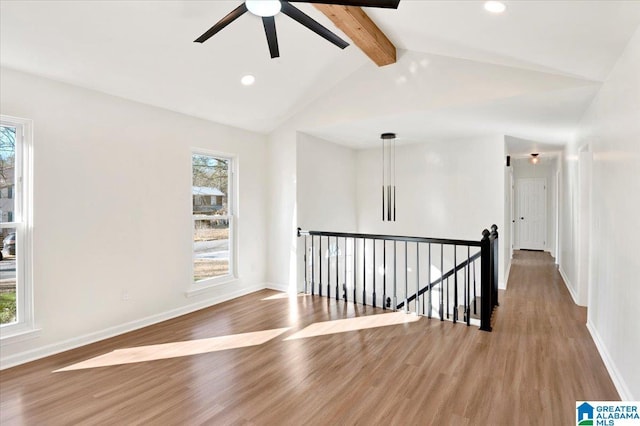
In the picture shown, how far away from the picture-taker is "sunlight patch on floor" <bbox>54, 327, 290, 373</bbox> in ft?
9.86

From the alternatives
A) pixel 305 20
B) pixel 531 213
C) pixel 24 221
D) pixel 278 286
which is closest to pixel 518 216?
pixel 531 213

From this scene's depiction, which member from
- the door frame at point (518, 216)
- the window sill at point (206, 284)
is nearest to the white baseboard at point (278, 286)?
the window sill at point (206, 284)

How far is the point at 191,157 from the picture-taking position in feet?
14.6

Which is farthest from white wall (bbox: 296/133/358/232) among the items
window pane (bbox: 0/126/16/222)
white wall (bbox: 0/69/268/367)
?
window pane (bbox: 0/126/16/222)

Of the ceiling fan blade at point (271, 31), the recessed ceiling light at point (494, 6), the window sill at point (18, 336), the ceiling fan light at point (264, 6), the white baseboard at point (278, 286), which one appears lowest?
the white baseboard at point (278, 286)

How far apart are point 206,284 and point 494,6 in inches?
173

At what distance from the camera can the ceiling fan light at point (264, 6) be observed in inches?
83.2

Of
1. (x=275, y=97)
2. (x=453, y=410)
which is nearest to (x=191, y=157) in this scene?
(x=275, y=97)

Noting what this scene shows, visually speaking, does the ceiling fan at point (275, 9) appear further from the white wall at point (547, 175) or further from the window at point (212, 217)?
the white wall at point (547, 175)

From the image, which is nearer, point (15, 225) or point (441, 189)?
point (15, 225)

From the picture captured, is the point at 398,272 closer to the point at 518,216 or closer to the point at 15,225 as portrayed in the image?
the point at 518,216

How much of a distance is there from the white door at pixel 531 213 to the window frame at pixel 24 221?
10448 mm

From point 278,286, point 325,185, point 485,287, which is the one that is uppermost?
point 325,185

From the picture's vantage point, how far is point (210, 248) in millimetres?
4785
